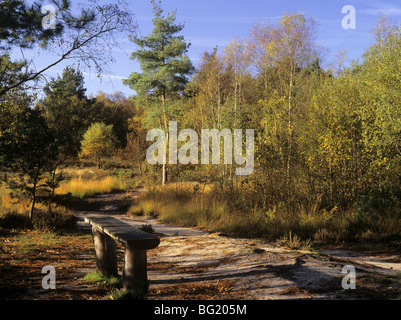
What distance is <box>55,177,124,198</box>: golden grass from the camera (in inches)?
692

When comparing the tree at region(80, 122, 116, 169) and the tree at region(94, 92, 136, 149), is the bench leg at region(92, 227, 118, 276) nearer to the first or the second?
the tree at region(80, 122, 116, 169)

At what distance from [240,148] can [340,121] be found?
2.78 m

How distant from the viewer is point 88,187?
18562 mm

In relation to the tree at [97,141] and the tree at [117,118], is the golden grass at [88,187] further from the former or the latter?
the tree at [117,118]

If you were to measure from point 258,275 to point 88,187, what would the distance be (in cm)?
1546

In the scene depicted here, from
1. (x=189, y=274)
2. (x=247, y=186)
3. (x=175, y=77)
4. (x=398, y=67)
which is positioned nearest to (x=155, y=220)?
(x=247, y=186)

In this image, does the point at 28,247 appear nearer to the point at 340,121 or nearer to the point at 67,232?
the point at 67,232

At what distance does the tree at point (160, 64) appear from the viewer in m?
20.1

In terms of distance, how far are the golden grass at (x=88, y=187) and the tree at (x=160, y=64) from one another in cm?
283

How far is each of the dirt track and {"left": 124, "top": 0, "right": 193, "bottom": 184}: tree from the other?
552 inches

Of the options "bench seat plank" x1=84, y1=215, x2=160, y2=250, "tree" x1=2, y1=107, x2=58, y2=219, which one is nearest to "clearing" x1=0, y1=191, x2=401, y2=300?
"bench seat plank" x1=84, y1=215, x2=160, y2=250

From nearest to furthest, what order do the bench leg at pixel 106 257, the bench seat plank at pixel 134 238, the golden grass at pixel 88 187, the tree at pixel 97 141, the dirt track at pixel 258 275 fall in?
the bench seat plank at pixel 134 238
the dirt track at pixel 258 275
the bench leg at pixel 106 257
the golden grass at pixel 88 187
the tree at pixel 97 141

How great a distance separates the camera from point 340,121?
9.25m

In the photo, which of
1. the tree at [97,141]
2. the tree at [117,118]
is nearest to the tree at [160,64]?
the tree at [97,141]
